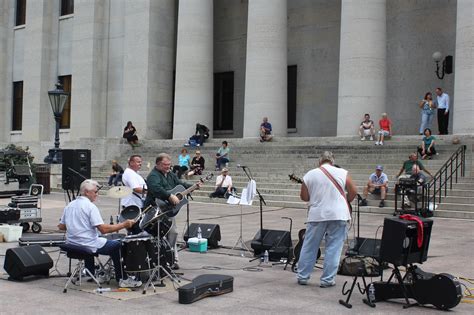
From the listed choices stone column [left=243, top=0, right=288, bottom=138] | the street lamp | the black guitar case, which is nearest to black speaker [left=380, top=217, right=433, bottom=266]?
the black guitar case

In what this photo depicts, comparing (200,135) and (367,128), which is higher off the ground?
(367,128)

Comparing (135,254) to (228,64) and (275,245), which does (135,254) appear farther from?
(228,64)

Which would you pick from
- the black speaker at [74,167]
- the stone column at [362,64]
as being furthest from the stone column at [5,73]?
the black speaker at [74,167]

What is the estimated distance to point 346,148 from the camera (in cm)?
2459

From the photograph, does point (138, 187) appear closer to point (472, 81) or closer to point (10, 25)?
point (472, 81)

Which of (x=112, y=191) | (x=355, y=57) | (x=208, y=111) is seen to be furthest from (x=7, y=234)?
(x=208, y=111)

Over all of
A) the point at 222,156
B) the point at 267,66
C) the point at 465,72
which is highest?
the point at 267,66

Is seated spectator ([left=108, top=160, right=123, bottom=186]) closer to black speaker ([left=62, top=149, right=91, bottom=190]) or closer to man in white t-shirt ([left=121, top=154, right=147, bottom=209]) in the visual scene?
black speaker ([left=62, top=149, right=91, bottom=190])

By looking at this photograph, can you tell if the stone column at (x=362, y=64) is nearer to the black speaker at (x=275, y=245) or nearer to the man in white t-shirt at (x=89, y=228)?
the black speaker at (x=275, y=245)

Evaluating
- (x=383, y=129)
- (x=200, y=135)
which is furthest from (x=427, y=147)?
(x=200, y=135)

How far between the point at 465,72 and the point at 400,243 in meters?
17.6

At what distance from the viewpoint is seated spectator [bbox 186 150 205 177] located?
2586 centimetres

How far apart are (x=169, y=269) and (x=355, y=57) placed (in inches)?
725

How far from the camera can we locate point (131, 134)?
31375mm
